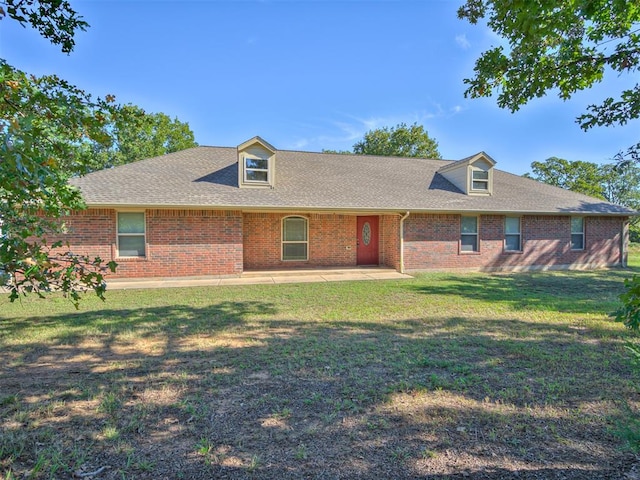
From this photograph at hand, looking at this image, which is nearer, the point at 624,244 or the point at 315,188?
the point at 315,188

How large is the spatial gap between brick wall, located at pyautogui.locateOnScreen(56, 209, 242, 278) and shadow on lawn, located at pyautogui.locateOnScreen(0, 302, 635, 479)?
554 cm

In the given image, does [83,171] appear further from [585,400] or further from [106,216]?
[106,216]

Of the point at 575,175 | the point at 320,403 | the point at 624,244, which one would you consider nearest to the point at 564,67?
the point at 320,403

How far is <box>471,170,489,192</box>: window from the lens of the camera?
14.9m

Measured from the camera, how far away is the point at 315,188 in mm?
13664

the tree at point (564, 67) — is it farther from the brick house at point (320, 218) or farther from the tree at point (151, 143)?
the tree at point (151, 143)

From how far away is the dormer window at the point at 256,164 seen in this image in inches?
A: 499

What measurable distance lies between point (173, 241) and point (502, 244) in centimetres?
1261

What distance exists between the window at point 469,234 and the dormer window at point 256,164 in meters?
7.75

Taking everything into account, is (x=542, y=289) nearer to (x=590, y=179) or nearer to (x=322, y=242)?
(x=322, y=242)

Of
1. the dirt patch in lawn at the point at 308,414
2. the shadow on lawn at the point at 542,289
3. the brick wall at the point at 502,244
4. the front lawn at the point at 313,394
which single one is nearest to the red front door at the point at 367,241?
the brick wall at the point at 502,244

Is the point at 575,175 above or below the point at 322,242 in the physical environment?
above

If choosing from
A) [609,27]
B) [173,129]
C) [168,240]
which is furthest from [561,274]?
[173,129]

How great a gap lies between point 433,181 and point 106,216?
1311cm
